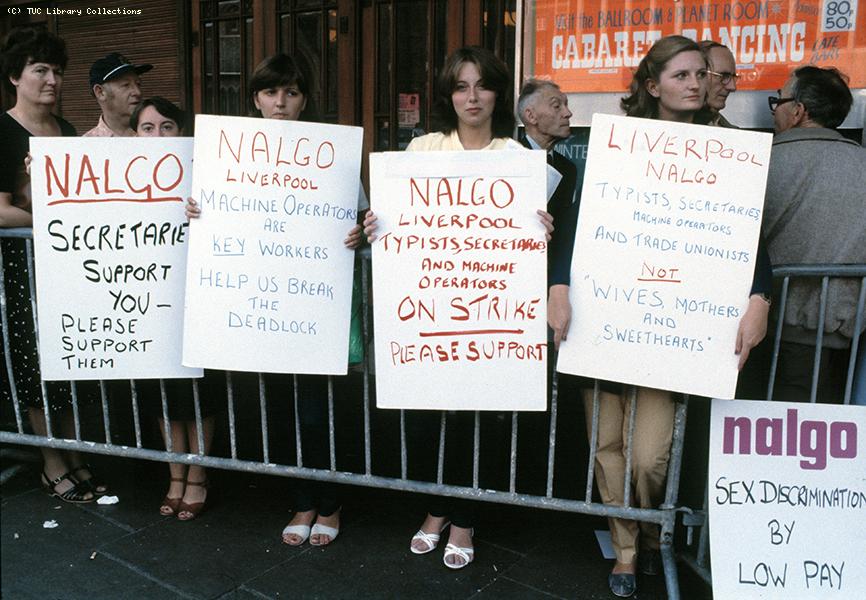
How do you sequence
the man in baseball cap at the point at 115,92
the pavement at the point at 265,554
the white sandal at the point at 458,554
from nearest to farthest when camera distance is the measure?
the pavement at the point at 265,554 < the white sandal at the point at 458,554 < the man in baseball cap at the point at 115,92

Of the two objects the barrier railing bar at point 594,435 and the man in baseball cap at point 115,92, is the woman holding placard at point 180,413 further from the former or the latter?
the barrier railing bar at point 594,435

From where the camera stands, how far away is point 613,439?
3207 millimetres

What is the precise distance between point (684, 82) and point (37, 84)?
111 inches

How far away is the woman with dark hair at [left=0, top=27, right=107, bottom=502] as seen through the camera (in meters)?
3.66

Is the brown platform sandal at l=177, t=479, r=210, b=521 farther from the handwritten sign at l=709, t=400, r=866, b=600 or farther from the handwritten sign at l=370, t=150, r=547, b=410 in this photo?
the handwritten sign at l=709, t=400, r=866, b=600

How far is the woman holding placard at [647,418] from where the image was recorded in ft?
9.99

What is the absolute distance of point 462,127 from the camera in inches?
132

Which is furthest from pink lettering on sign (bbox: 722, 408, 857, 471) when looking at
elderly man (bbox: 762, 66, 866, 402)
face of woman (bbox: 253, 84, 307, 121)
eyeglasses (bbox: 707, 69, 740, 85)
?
face of woman (bbox: 253, 84, 307, 121)

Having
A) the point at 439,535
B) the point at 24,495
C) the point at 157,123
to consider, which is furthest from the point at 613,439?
the point at 24,495

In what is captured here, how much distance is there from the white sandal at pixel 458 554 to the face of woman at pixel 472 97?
67.3 inches

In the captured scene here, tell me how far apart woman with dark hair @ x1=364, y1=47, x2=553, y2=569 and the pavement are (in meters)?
0.10

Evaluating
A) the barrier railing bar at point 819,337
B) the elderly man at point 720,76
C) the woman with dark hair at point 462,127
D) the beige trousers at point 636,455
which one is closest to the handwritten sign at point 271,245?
the woman with dark hair at point 462,127

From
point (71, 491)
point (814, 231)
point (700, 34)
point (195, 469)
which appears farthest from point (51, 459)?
point (700, 34)

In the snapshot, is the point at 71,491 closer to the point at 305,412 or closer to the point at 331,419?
the point at 305,412
